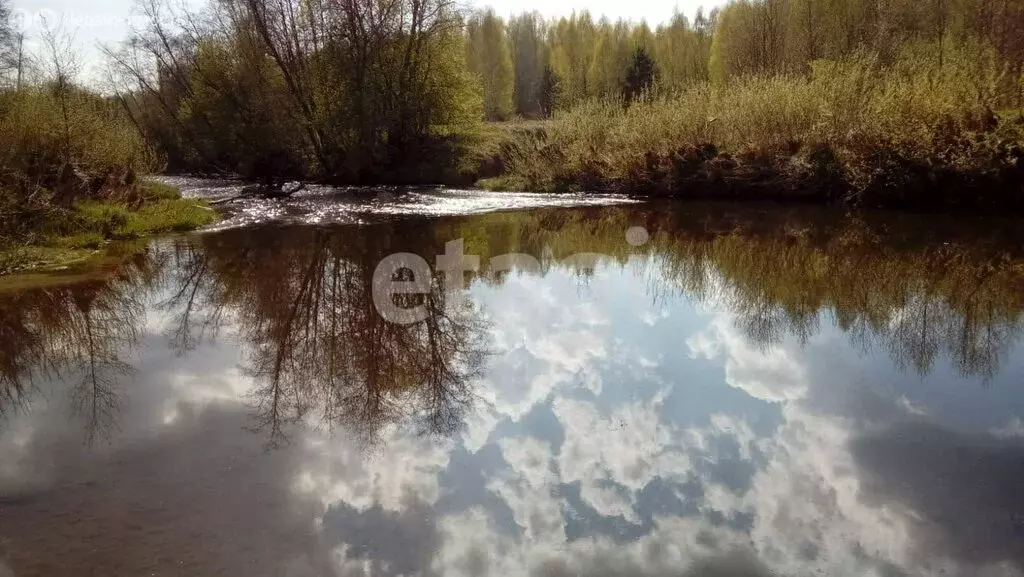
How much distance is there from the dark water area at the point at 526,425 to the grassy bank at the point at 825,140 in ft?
18.1

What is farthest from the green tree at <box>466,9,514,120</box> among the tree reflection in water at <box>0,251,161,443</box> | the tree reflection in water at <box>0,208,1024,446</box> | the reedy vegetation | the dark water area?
the dark water area

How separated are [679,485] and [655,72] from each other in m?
37.6

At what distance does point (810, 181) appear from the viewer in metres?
15.6

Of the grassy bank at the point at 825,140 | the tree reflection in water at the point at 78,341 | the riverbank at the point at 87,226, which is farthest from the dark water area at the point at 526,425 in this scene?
the grassy bank at the point at 825,140

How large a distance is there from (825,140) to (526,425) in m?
13.4

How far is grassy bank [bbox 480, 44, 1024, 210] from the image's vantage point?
42.3 ft

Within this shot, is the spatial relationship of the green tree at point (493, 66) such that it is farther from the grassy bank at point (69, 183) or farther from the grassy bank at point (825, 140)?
the grassy bank at point (69, 183)

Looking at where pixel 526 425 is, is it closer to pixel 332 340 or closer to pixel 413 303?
pixel 332 340

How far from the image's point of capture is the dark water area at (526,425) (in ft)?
10.4

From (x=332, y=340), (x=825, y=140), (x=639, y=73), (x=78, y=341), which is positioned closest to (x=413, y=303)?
(x=332, y=340)

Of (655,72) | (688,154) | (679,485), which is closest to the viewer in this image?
(679,485)

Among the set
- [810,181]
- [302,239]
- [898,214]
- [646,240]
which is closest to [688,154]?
[810,181]

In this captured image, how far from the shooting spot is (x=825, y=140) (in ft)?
49.4

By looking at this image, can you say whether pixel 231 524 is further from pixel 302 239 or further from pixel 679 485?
pixel 302 239
